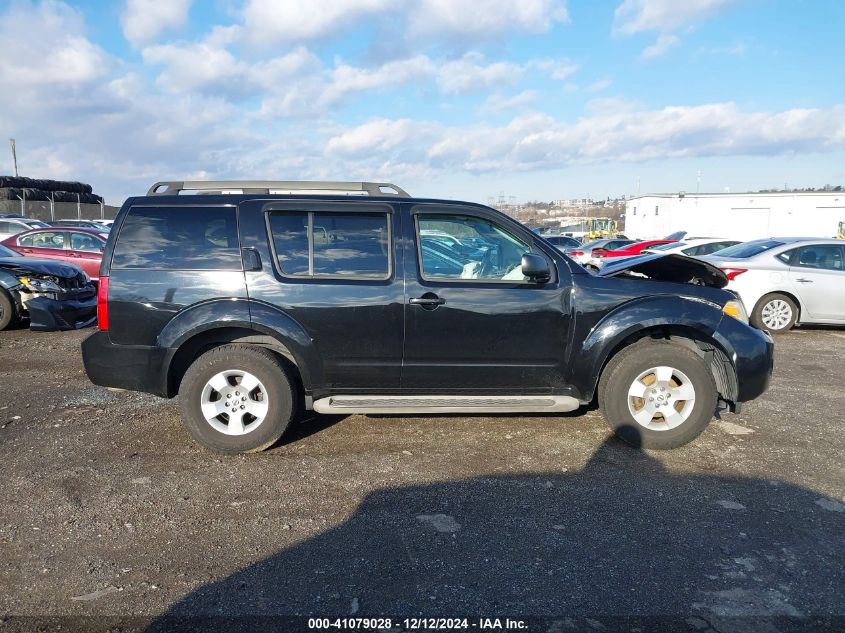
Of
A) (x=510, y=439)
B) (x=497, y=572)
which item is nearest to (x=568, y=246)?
(x=510, y=439)

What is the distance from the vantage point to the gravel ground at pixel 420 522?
2.72 metres

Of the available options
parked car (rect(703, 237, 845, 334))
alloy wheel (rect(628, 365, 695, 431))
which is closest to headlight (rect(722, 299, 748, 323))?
alloy wheel (rect(628, 365, 695, 431))

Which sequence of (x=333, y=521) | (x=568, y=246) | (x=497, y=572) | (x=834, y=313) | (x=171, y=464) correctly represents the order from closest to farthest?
(x=497, y=572) < (x=333, y=521) < (x=171, y=464) < (x=834, y=313) < (x=568, y=246)

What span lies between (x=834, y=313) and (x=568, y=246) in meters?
18.4

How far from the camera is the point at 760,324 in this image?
9.52 m

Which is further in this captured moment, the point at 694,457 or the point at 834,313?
the point at 834,313

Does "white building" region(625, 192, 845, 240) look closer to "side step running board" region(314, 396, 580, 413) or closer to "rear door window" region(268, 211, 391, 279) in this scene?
"side step running board" region(314, 396, 580, 413)

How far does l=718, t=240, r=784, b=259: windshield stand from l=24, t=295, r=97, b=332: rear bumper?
10.3 meters

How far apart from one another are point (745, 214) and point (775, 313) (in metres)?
36.5

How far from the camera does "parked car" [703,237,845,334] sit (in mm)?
9250

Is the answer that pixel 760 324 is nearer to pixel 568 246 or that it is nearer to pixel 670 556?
pixel 670 556

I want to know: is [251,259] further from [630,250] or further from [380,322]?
[630,250]

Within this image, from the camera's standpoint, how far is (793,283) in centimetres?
929

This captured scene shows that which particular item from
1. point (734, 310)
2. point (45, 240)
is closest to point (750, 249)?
point (734, 310)
